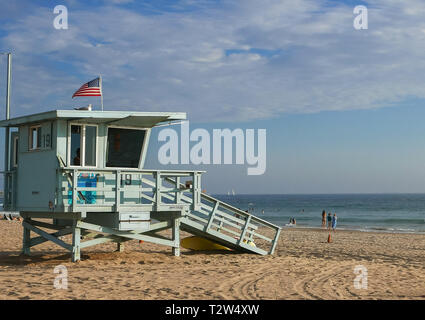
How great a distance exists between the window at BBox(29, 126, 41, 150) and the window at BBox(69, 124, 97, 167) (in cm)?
106

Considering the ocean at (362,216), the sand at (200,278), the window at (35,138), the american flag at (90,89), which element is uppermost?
the american flag at (90,89)

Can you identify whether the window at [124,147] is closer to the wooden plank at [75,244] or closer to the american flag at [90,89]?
the american flag at [90,89]

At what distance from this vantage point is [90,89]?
1464 cm

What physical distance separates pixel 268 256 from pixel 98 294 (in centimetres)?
793

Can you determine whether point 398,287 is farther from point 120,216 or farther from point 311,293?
point 120,216

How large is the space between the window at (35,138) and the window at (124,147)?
5.88ft

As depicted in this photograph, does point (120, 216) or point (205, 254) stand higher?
point (120, 216)

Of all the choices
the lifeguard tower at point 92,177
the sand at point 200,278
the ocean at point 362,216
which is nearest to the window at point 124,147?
the lifeguard tower at point 92,177

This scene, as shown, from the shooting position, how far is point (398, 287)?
1105 cm

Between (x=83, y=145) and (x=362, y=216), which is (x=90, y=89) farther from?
(x=362, y=216)

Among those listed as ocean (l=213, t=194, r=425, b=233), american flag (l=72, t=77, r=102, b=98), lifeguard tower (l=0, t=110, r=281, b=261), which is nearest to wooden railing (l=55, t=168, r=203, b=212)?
lifeguard tower (l=0, t=110, r=281, b=261)

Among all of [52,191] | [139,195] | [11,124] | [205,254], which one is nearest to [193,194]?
[139,195]

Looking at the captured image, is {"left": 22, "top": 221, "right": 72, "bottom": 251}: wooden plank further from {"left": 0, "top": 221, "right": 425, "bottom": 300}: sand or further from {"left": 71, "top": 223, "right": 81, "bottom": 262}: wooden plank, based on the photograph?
{"left": 0, "top": 221, "right": 425, "bottom": 300}: sand

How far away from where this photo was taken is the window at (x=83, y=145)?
45.2ft
